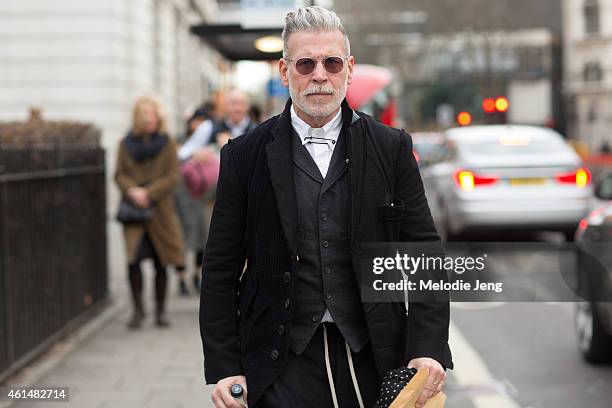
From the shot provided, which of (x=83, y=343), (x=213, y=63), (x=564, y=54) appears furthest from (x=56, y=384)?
(x=564, y=54)

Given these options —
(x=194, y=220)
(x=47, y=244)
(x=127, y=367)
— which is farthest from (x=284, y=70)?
(x=194, y=220)

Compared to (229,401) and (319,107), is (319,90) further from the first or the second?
(229,401)

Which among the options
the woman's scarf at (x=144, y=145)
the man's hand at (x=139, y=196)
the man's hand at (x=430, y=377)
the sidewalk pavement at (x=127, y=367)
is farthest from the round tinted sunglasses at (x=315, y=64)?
the woman's scarf at (x=144, y=145)

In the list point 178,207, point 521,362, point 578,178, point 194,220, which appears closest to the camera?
point 521,362

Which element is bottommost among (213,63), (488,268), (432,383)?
(432,383)

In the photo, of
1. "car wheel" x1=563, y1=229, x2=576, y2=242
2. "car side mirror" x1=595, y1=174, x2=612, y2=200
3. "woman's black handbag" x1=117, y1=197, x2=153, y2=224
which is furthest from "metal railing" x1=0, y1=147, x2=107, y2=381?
"car wheel" x1=563, y1=229, x2=576, y2=242

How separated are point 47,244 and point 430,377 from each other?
504 cm

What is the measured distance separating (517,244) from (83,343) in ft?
Result: 28.1

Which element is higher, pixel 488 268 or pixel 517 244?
pixel 488 268

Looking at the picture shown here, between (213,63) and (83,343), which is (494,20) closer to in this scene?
(213,63)

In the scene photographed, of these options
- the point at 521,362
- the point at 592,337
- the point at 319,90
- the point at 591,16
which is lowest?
the point at 521,362

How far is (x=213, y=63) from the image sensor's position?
4906 centimetres

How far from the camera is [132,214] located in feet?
27.0

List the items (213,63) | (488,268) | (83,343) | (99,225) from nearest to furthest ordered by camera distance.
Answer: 1. (488,268)
2. (83,343)
3. (99,225)
4. (213,63)
